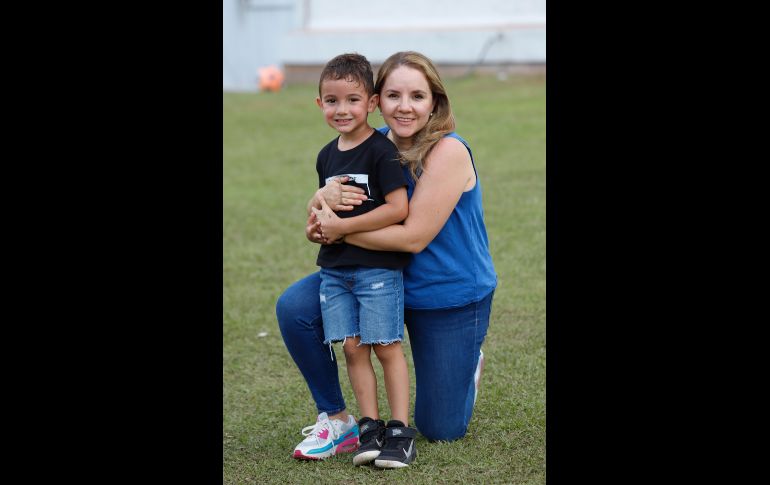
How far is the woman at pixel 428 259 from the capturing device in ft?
11.6

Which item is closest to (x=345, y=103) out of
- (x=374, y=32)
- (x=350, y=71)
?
(x=350, y=71)

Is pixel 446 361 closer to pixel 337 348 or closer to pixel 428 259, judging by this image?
pixel 428 259

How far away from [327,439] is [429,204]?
0.90 metres

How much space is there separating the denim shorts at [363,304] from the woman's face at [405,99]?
1.69ft

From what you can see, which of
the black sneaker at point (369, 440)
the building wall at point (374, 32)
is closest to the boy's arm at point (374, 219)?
the black sneaker at point (369, 440)

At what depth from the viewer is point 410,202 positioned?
11.7 ft

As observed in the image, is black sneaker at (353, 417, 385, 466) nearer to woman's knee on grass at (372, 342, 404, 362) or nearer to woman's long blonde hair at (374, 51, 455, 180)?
woman's knee on grass at (372, 342, 404, 362)

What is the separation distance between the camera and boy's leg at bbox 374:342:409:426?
357cm

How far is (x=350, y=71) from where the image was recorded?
138 inches

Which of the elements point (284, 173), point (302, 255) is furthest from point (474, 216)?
point (284, 173)

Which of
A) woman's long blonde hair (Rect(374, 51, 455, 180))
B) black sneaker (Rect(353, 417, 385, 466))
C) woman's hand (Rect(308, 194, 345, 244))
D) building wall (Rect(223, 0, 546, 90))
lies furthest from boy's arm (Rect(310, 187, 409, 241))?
building wall (Rect(223, 0, 546, 90))
